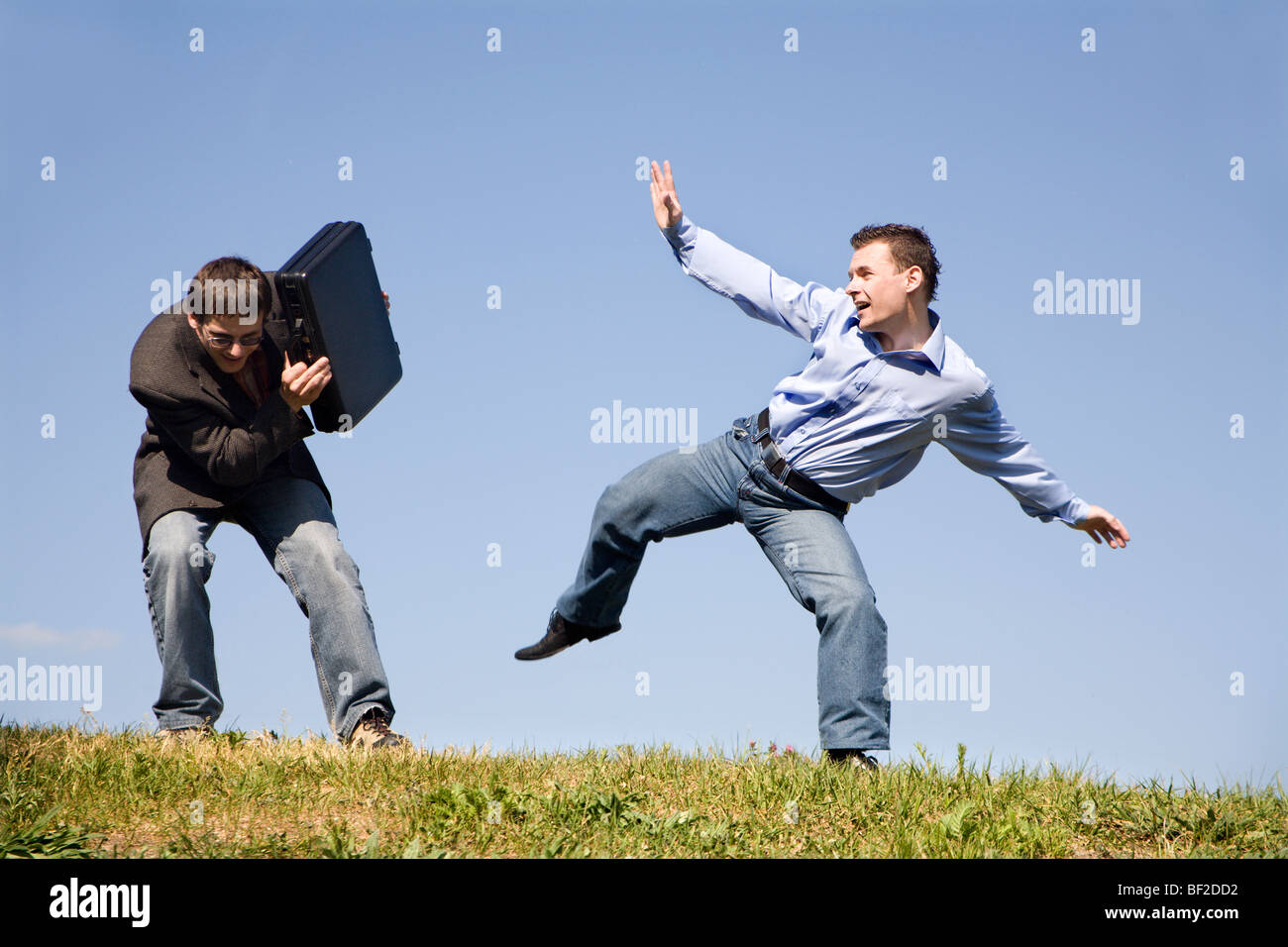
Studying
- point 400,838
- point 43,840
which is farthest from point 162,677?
point 400,838

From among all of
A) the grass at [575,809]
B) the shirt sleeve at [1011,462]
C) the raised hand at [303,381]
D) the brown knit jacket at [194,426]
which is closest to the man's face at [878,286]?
the shirt sleeve at [1011,462]

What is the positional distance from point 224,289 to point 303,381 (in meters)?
0.64

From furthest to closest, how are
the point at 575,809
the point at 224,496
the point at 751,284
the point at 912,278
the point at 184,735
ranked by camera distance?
the point at 751,284 < the point at 224,496 < the point at 912,278 < the point at 184,735 < the point at 575,809

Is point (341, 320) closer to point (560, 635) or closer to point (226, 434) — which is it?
point (226, 434)

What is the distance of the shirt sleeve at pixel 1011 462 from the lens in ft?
19.4

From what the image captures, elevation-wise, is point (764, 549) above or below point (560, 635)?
above

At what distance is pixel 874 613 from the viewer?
18.4 ft

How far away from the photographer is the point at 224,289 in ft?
19.0

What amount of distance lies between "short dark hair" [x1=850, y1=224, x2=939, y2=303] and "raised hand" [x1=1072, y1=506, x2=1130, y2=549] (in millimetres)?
1435

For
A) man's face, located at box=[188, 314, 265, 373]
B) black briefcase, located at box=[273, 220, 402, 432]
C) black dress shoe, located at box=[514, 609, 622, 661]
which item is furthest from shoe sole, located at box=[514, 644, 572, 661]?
man's face, located at box=[188, 314, 265, 373]

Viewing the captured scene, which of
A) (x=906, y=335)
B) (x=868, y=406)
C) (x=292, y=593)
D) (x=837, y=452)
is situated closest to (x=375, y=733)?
(x=292, y=593)

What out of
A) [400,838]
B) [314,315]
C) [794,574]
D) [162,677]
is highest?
[314,315]
